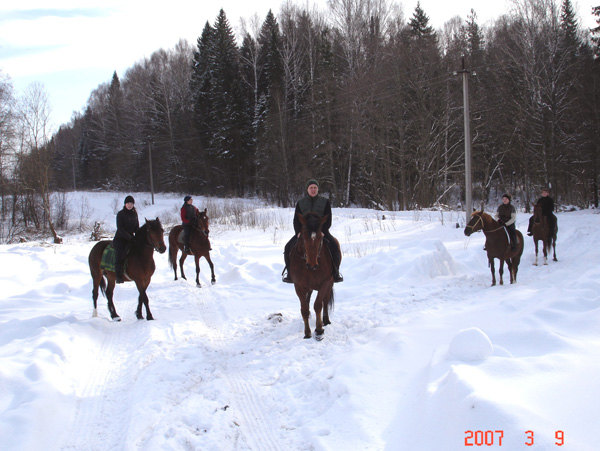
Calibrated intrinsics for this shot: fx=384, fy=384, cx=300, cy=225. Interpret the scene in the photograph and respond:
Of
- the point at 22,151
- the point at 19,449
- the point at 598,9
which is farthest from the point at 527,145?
the point at 22,151

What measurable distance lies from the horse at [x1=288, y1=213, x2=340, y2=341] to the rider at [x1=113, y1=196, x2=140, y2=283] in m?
3.34

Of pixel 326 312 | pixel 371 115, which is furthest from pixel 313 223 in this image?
pixel 371 115

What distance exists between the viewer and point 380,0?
3462 cm

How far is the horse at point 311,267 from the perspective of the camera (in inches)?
224

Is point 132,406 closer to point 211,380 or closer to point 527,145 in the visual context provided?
point 211,380

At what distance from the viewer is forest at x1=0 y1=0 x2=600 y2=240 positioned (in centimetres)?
2581

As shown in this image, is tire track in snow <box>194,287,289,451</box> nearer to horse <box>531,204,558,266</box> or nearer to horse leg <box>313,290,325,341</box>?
horse leg <box>313,290,325,341</box>

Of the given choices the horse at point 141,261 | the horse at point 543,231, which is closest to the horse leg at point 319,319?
the horse at point 141,261

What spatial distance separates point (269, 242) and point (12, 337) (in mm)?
10277

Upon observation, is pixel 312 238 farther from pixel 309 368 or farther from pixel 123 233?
pixel 123 233

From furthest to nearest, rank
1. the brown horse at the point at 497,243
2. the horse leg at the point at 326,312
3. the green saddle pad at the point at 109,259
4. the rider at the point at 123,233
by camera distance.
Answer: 1. the brown horse at the point at 497,243
2. the green saddle pad at the point at 109,259
3. the rider at the point at 123,233
4. the horse leg at the point at 326,312

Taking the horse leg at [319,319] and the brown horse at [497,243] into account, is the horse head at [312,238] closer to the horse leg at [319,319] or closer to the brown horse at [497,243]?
the horse leg at [319,319]
